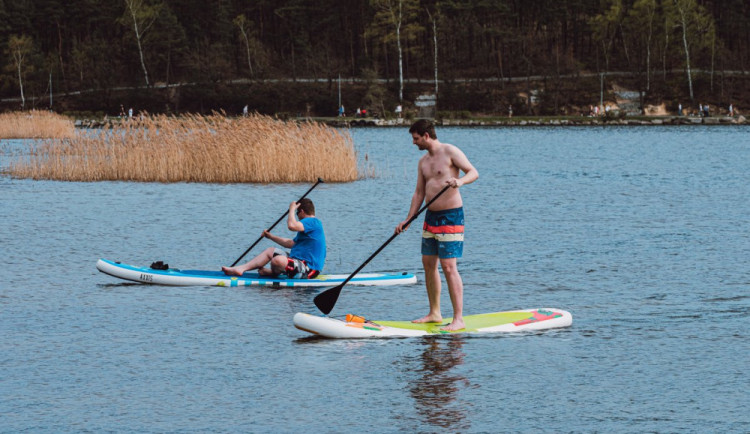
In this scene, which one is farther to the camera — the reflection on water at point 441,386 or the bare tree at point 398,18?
the bare tree at point 398,18

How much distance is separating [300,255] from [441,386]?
5713mm

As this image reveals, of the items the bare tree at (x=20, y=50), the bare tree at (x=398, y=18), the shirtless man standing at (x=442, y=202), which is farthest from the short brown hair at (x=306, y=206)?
the bare tree at (x=20, y=50)

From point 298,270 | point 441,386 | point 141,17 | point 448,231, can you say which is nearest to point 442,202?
point 448,231

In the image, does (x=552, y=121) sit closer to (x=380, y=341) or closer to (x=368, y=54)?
(x=368, y=54)

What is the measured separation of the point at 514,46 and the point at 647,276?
105477 mm

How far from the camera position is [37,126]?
53438 mm

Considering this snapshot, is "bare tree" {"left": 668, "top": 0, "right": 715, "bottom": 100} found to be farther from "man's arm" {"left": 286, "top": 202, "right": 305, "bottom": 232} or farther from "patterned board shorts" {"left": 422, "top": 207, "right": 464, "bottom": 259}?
"patterned board shorts" {"left": 422, "top": 207, "right": 464, "bottom": 259}

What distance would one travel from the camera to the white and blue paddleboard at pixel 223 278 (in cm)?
1458

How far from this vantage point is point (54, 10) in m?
130

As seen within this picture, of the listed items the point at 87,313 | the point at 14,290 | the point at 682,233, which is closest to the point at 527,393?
the point at 87,313

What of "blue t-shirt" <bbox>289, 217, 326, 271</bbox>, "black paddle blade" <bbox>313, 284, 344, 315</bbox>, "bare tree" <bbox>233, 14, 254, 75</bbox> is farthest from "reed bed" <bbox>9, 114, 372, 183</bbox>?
"bare tree" <bbox>233, 14, 254, 75</bbox>

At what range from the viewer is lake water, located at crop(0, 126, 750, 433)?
8.54m

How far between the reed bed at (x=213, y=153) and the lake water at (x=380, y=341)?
5220 millimetres

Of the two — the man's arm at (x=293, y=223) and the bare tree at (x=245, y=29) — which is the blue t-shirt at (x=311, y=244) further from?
the bare tree at (x=245, y=29)
